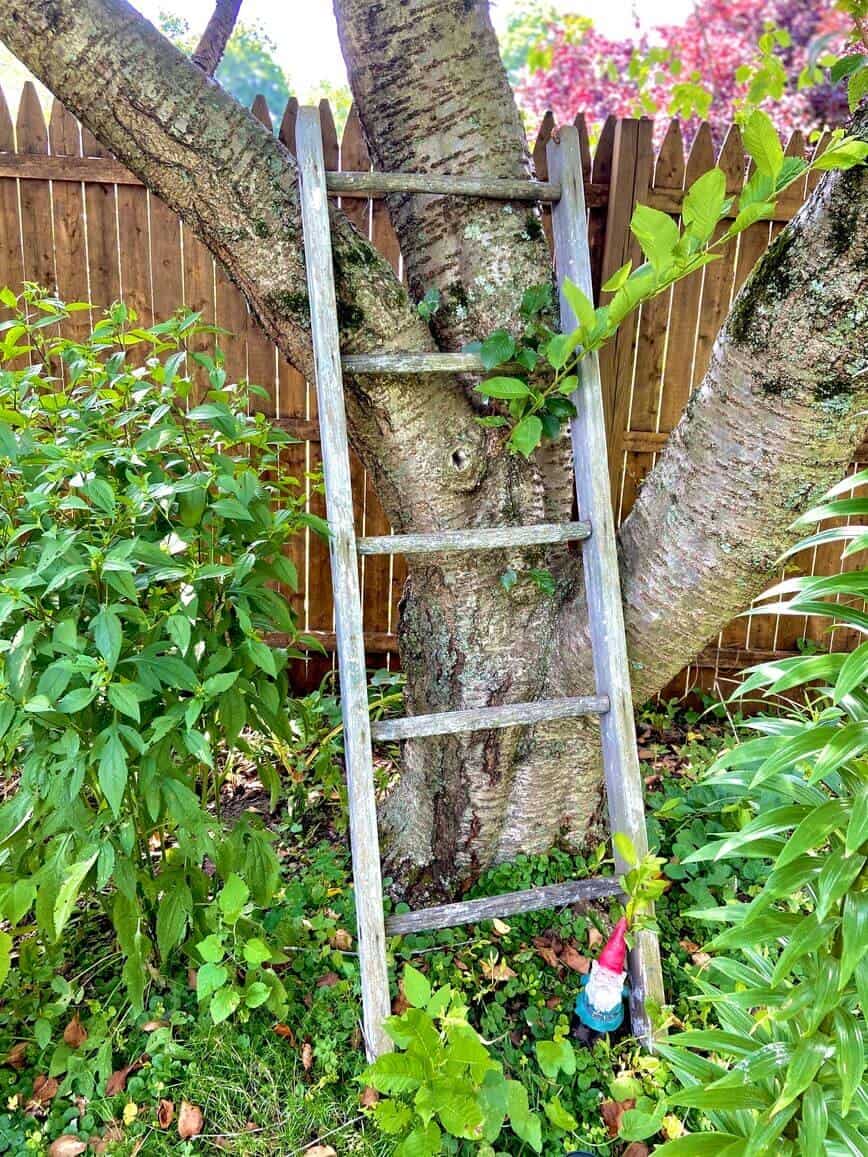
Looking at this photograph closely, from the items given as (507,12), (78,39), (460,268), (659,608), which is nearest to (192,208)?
(78,39)

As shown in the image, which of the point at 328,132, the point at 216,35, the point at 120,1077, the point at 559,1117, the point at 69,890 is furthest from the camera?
the point at 328,132

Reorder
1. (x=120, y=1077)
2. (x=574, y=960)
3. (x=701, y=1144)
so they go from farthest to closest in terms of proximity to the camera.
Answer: (x=574, y=960) < (x=120, y=1077) < (x=701, y=1144)

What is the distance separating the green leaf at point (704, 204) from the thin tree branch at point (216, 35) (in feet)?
5.24

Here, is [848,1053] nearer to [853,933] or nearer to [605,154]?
[853,933]

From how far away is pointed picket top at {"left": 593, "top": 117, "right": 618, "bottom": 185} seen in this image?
3283mm

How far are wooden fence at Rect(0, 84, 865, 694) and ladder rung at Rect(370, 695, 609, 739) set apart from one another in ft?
5.29

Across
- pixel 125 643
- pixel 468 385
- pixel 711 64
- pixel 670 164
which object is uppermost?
pixel 711 64

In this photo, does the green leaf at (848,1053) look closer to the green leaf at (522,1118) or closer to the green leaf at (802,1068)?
the green leaf at (802,1068)

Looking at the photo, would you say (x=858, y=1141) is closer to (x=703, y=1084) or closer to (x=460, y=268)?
(x=703, y=1084)

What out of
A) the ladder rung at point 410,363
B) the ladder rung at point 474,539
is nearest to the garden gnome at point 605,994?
the ladder rung at point 474,539

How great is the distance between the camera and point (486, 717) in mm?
1953

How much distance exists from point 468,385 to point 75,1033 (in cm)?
182

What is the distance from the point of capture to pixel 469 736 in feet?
7.42

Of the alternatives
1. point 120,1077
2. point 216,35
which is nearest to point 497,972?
point 120,1077
